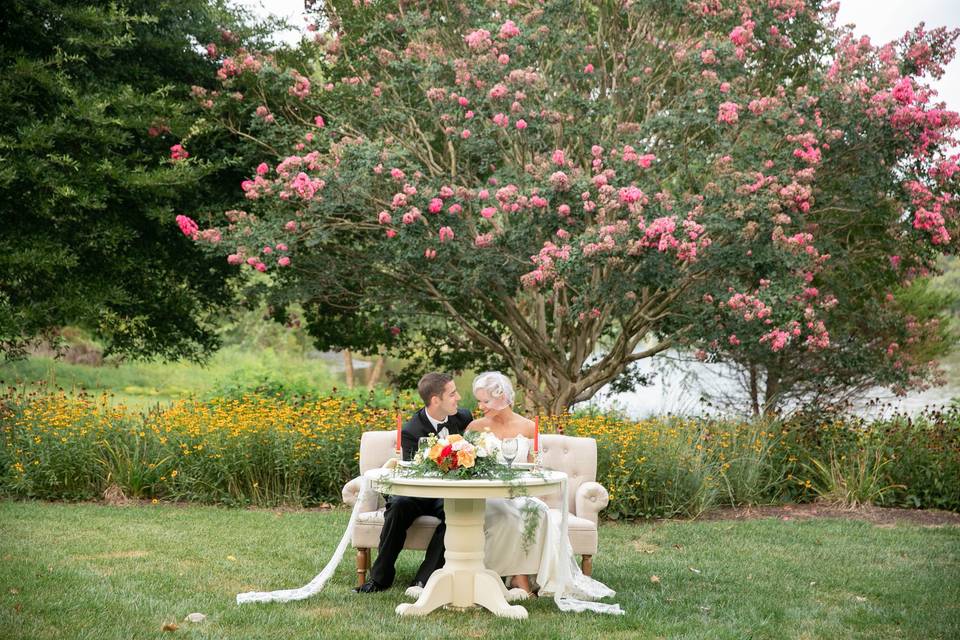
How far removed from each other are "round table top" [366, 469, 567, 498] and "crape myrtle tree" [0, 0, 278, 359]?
5.90 meters

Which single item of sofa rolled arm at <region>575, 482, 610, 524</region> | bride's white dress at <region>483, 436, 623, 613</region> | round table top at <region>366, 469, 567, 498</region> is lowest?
bride's white dress at <region>483, 436, 623, 613</region>

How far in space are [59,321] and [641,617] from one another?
7382mm

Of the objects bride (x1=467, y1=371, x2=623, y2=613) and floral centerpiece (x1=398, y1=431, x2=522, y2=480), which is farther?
bride (x1=467, y1=371, x2=623, y2=613)

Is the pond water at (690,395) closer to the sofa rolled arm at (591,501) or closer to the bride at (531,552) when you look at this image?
the sofa rolled arm at (591,501)

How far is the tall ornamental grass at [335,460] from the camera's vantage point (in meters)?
8.61

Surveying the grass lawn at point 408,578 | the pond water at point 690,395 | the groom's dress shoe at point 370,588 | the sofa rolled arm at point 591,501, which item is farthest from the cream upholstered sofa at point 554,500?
the pond water at point 690,395

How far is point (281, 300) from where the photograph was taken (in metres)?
10.9

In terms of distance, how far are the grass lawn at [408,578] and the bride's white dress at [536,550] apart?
15cm

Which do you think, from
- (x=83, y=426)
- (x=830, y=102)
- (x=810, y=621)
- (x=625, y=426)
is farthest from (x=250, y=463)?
(x=830, y=102)

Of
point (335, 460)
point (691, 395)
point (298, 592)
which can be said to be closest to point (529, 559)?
point (298, 592)

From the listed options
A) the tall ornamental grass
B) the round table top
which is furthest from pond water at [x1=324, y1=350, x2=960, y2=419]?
the round table top

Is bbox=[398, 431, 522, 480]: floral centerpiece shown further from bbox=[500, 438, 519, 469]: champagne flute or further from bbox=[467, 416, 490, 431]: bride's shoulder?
bbox=[467, 416, 490, 431]: bride's shoulder

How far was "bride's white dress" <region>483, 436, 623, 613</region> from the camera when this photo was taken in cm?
534

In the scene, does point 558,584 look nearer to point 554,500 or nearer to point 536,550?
point 536,550
